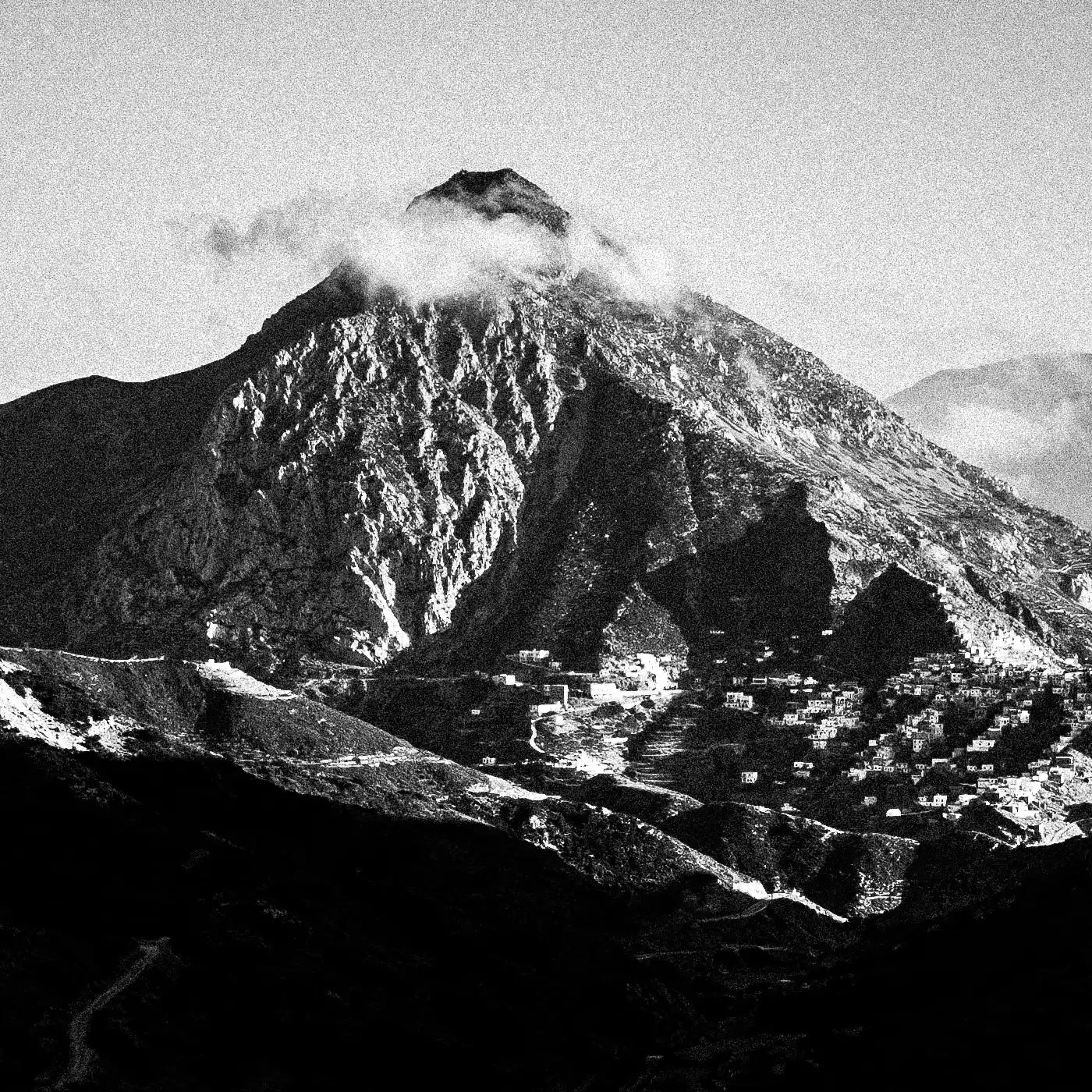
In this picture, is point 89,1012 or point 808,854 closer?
point 89,1012

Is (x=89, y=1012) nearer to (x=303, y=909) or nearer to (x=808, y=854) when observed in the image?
(x=303, y=909)

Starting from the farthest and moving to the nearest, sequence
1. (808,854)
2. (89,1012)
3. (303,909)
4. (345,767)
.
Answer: (808,854) < (345,767) < (303,909) < (89,1012)

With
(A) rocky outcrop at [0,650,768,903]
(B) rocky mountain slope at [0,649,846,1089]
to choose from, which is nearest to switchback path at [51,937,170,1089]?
(B) rocky mountain slope at [0,649,846,1089]

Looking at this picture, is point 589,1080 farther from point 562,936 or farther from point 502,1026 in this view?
point 562,936

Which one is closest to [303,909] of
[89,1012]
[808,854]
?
[89,1012]

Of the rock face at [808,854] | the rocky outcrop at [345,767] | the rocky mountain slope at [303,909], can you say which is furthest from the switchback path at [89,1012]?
the rock face at [808,854]
